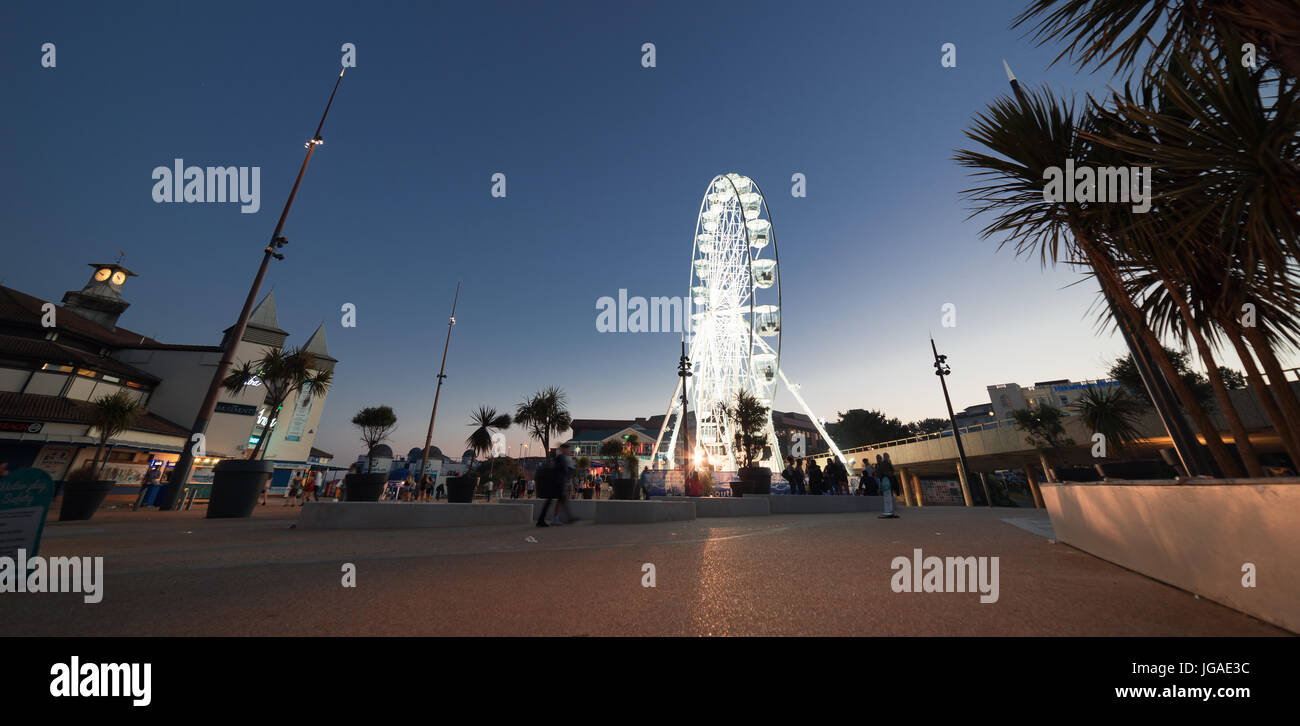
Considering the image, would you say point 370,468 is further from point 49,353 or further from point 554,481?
point 49,353

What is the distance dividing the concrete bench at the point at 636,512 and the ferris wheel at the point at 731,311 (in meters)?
21.7

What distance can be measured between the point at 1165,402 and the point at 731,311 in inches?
1247

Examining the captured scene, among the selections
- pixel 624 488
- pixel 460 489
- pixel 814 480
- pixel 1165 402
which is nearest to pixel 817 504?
pixel 814 480

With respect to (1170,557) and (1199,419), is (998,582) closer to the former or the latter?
(1170,557)

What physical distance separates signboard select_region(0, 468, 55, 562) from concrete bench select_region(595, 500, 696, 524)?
920cm

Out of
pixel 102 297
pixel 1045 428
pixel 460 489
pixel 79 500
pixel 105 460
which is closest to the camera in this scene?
pixel 79 500

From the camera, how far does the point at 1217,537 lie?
273cm

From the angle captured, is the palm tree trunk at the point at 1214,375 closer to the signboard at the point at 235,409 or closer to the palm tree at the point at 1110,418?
the palm tree at the point at 1110,418

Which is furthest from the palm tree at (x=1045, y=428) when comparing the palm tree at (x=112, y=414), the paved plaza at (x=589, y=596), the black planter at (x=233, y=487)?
the palm tree at (x=112, y=414)

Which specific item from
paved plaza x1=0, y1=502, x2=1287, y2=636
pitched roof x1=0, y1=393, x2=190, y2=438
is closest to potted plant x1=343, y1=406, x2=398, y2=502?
paved plaza x1=0, y1=502, x2=1287, y2=636

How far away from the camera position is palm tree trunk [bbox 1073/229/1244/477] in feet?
14.3

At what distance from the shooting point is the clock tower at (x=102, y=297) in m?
33.2
